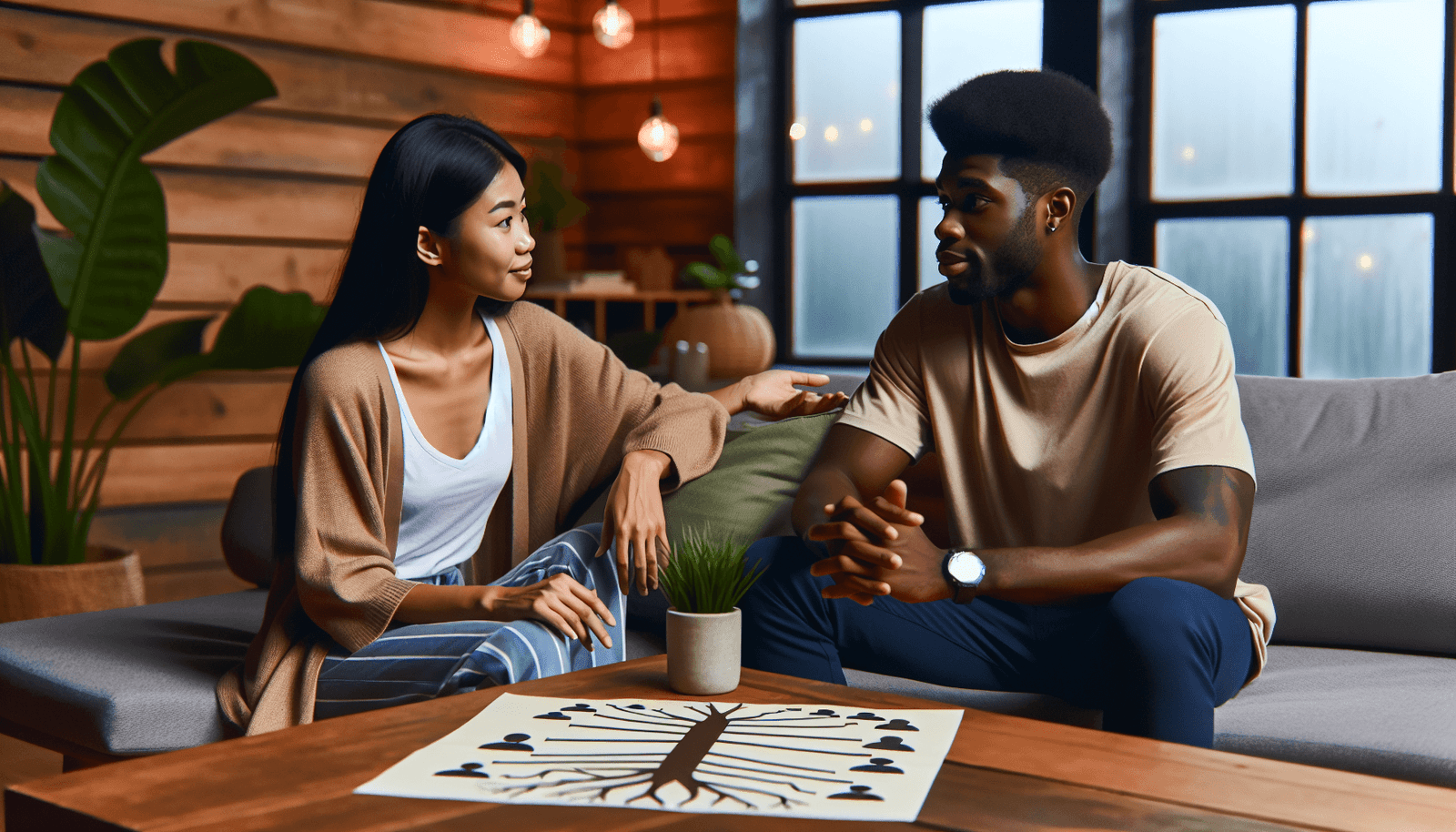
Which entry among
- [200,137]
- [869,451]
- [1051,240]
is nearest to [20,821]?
[869,451]

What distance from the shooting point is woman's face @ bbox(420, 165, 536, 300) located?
1688mm

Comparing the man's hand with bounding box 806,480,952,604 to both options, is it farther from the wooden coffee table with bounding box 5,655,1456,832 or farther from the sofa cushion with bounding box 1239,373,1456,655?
the sofa cushion with bounding box 1239,373,1456,655

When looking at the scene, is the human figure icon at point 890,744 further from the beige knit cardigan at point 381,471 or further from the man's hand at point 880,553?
the beige knit cardigan at point 381,471

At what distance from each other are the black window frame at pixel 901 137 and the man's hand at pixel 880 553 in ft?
9.02

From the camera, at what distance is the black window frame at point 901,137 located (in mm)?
3932

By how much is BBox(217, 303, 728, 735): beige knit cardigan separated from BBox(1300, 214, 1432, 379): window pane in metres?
2.56

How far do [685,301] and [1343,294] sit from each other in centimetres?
212

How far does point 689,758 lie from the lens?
1.00m

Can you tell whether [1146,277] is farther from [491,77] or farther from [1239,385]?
[491,77]

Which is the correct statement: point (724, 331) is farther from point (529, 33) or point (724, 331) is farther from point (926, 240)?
point (529, 33)

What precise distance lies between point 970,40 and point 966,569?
325 cm

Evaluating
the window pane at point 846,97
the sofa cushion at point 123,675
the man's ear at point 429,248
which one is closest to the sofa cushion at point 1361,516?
the man's ear at point 429,248

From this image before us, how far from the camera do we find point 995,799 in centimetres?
92

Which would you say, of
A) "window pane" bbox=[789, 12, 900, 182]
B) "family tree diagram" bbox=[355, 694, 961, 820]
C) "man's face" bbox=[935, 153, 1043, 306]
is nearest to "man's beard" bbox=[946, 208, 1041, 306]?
"man's face" bbox=[935, 153, 1043, 306]
